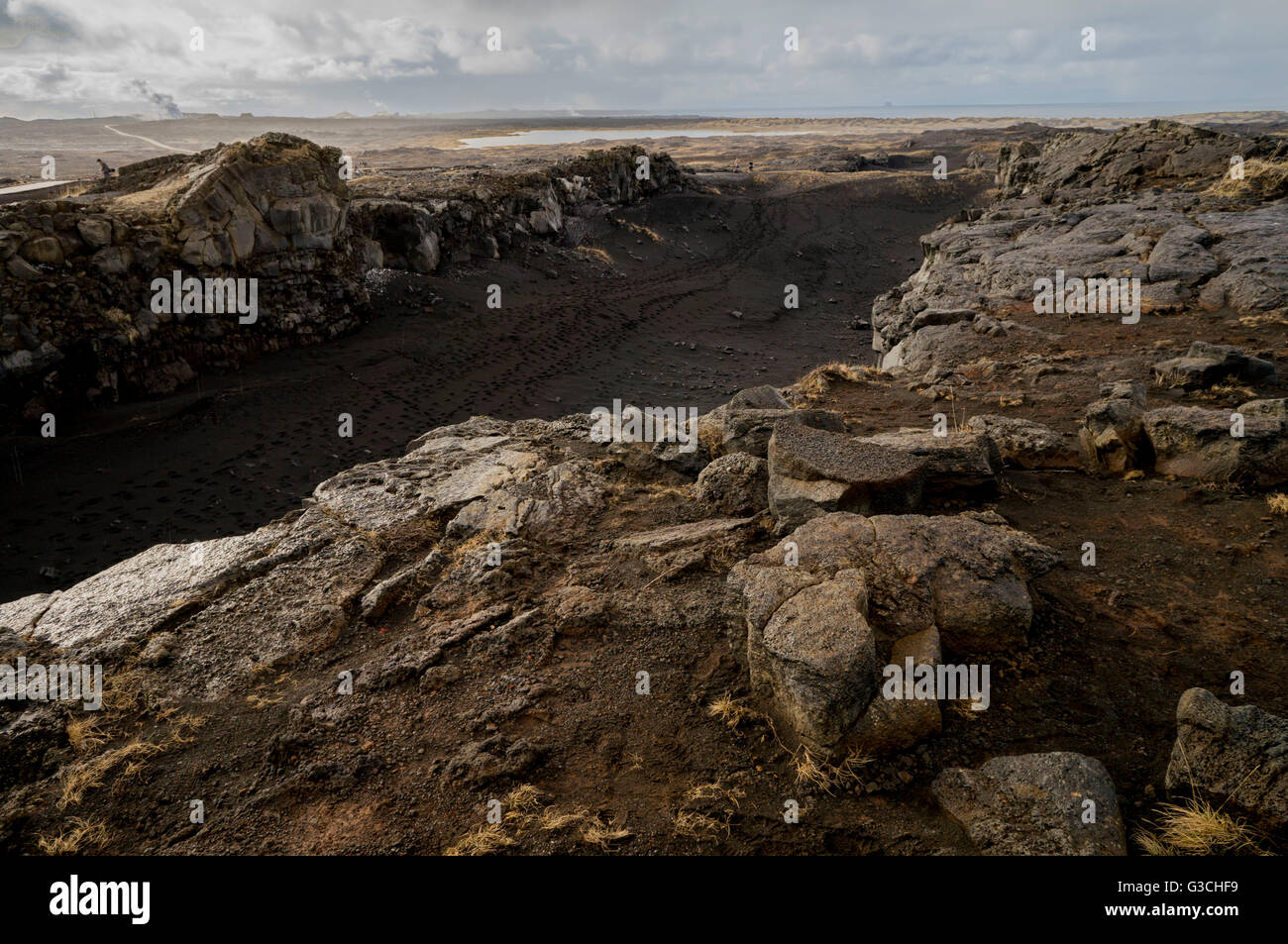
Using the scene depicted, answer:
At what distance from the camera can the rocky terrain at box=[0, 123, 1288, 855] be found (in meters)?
3.92

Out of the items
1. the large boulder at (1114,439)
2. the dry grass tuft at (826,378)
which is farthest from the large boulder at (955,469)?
the dry grass tuft at (826,378)

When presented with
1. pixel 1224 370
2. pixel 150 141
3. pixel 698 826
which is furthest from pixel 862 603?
pixel 150 141

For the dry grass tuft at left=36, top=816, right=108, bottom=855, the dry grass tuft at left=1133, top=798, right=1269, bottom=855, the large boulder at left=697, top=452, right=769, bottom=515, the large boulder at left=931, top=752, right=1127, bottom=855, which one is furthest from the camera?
the large boulder at left=697, top=452, right=769, bottom=515

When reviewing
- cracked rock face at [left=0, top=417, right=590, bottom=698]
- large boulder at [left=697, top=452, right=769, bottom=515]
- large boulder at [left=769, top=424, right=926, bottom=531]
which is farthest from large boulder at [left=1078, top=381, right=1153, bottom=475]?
cracked rock face at [left=0, top=417, right=590, bottom=698]

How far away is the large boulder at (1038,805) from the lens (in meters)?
3.38

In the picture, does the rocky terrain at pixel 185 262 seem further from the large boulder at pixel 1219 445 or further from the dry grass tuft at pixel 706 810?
the large boulder at pixel 1219 445

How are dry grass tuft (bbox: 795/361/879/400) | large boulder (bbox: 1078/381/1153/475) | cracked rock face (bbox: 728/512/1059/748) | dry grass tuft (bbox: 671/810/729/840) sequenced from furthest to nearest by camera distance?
dry grass tuft (bbox: 795/361/879/400)
large boulder (bbox: 1078/381/1153/475)
cracked rock face (bbox: 728/512/1059/748)
dry grass tuft (bbox: 671/810/729/840)

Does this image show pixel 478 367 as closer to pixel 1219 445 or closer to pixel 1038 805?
pixel 1219 445

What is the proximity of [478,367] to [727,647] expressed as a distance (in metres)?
15.9

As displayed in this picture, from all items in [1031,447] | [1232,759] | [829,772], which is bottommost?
[829,772]

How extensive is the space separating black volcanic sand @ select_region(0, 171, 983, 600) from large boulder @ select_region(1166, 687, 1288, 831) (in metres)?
13.2

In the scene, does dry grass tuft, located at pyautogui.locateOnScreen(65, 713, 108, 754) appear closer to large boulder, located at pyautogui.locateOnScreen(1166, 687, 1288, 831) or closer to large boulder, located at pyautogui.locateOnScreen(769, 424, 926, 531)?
large boulder, located at pyautogui.locateOnScreen(769, 424, 926, 531)

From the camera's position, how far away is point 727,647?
533 centimetres
